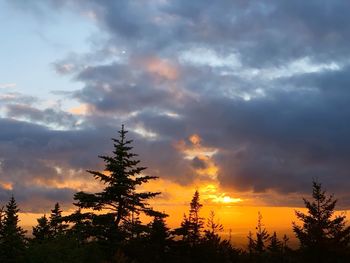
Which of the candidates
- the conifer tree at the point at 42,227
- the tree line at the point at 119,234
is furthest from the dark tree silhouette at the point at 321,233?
the conifer tree at the point at 42,227

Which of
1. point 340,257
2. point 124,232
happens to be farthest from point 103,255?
point 340,257

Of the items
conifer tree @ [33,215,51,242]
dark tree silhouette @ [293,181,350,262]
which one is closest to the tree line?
dark tree silhouette @ [293,181,350,262]

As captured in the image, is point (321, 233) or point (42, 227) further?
point (42, 227)

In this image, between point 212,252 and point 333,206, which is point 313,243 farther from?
point 212,252

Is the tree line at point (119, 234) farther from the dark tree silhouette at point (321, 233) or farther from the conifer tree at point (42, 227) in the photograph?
the conifer tree at point (42, 227)

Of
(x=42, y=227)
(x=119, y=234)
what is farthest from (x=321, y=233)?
(x=42, y=227)

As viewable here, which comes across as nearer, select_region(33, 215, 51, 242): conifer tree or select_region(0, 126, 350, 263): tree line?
select_region(0, 126, 350, 263): tree line

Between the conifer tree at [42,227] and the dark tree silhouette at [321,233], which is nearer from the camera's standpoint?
the dark tree silhouette at [321,233]

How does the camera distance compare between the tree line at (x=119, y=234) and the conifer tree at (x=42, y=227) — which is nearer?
the tree line at (x=119, y=234)

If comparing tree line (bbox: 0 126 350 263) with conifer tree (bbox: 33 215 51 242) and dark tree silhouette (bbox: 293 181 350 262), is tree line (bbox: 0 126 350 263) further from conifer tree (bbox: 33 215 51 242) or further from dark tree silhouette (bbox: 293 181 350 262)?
conifer tree (bbox: 33 215 51 242)

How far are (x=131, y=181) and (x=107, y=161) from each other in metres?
3.52

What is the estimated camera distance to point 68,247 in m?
37.2

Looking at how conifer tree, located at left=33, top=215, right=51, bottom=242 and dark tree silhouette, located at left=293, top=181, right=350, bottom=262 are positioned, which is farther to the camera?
conifer tree, located at left=33, top=215, right=51, bottom=242

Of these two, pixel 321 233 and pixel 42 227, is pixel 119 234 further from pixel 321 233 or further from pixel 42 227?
pixel 42 227
